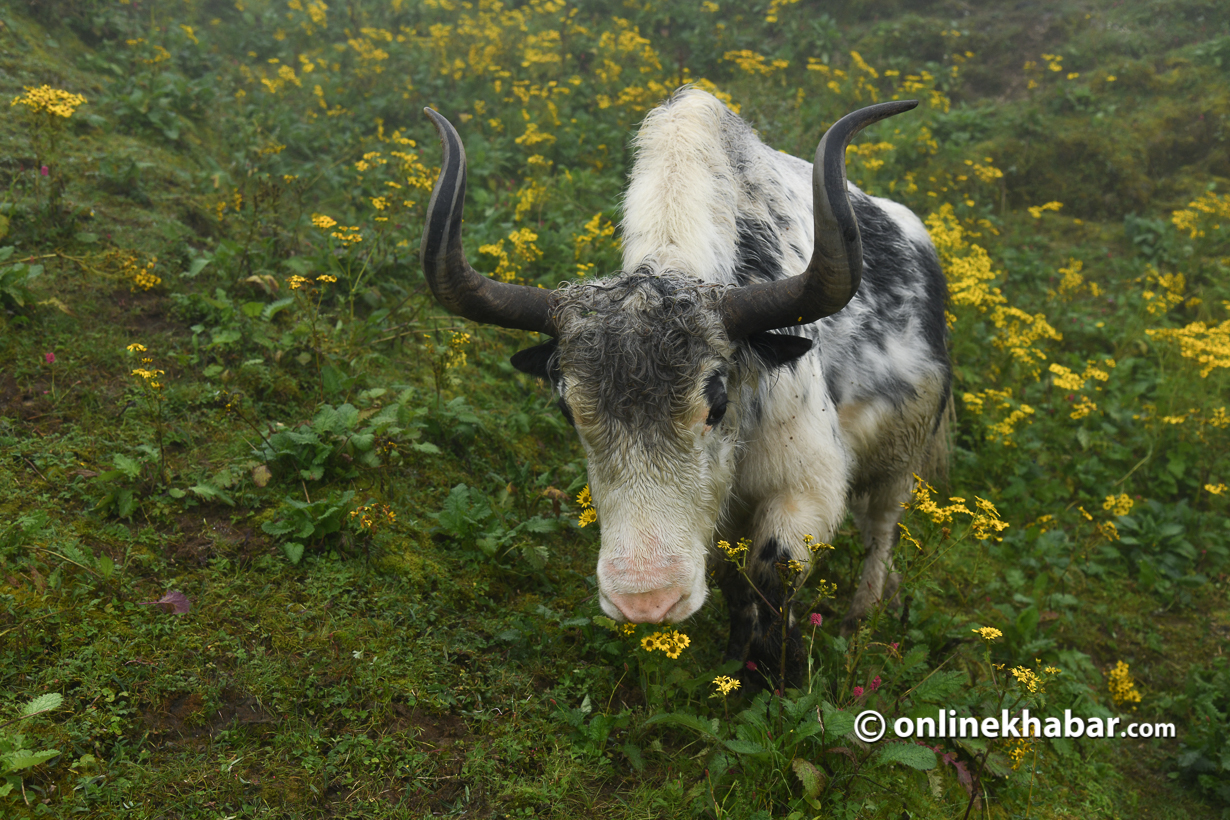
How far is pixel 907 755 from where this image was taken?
286 centimetres

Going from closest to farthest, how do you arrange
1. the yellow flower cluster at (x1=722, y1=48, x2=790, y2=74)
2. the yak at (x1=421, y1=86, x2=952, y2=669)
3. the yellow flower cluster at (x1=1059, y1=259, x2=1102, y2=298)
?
the yak at (x1=421, y1=86, x2=952, y2=669), the yellow flower cluster at (x1=1059, y1=259, x2=1102, y2=298), the yellow flower cluster at (x1=722, y1=48, x2=790, y2=74)

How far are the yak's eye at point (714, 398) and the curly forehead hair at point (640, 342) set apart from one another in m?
0.08

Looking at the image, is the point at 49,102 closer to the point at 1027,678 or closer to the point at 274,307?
the point at 274,307

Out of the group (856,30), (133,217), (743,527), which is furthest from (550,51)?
(743,527)

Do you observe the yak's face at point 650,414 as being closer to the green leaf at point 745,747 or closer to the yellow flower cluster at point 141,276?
the green leaf at point 745,747

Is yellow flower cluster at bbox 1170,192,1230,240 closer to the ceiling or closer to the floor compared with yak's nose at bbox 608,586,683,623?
closer to the ceiling

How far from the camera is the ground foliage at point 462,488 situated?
2.98m

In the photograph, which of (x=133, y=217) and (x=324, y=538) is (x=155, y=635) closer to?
(x=324, y=538)

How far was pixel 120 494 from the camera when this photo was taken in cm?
357

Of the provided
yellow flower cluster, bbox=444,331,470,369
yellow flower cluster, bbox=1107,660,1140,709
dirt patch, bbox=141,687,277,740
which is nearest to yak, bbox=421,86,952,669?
yellow flower cluster, bbox=444,331,470,369

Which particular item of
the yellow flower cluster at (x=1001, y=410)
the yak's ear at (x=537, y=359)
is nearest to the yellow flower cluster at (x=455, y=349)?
the yak's ear at (x=537, y=359)

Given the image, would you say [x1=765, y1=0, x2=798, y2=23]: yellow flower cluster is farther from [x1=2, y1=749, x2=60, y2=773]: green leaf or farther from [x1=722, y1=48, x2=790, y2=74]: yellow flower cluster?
[x1=2, y1=749, x2=60, y2=773]: green leaf

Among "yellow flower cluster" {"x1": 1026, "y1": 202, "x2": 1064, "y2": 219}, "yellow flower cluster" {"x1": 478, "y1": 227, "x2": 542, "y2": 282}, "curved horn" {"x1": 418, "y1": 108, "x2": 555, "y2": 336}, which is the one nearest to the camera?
"curved horn" {"x1": 418, "y1": 108, "x2": 555, "y2": 336}

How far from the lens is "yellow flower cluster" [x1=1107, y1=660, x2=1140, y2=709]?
13.8 ft
